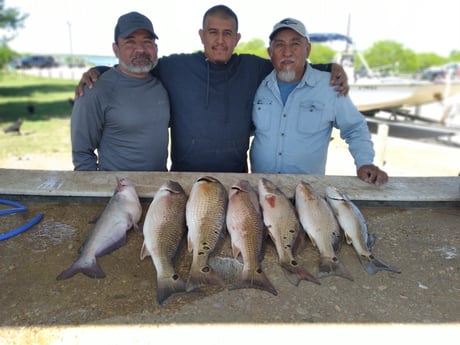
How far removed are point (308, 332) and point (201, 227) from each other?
80 cm

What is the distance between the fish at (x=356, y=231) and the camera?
1.92m

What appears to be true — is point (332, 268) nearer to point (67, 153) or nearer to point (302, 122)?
point (302, 122)

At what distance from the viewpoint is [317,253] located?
6.73ft

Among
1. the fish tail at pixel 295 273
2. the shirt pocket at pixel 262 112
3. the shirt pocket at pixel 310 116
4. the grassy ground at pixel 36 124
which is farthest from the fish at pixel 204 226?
the grassy ground at pixel 36 124

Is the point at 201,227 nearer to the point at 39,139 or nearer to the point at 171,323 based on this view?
the point at 171,323

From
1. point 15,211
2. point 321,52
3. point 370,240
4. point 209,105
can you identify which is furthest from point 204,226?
point 321,52

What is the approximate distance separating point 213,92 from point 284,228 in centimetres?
165

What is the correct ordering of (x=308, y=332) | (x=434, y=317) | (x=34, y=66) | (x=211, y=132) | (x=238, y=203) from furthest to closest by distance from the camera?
(x=34, y=66)
(x=211, y=132)
(x=238, y=203)
(x=434, y=317)
(x=308, y=332)

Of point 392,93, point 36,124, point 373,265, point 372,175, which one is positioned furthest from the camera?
point 392,93

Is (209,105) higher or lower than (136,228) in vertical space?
higher

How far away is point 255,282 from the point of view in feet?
5.73

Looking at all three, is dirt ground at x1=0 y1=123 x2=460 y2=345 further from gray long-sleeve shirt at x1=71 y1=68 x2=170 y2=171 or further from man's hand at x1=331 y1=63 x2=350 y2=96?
man's hand at x1=331 y1=63 x2=350 y2=96

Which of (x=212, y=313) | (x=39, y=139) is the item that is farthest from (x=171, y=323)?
(x=39, y=139)

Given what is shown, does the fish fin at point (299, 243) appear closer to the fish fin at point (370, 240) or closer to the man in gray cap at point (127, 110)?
the fish fin at point (370, 240)
